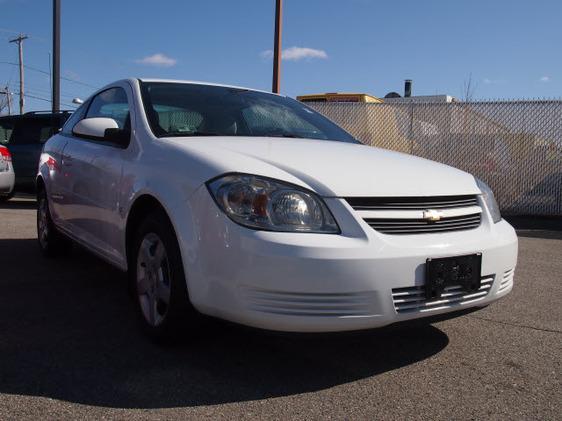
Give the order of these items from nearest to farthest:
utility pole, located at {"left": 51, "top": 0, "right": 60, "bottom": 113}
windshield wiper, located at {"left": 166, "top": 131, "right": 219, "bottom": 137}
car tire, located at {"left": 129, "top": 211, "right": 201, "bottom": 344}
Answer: car tire, located at {"left": 129, "top": 211, "right": 201, "bottom": 344} < windshield wiper, located at {"left": 166, "top": 131, "right": 219, "bottom": 137} < utility pole, located at {"left": 51, "top": 0, "right": 60, "bottom": 113}

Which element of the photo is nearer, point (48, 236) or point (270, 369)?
point (270, 369)

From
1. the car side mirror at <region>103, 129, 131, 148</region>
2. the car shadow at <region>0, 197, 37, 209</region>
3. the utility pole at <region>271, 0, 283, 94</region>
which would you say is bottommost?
the car shadow at <region>0, 197, 37, 209</region>

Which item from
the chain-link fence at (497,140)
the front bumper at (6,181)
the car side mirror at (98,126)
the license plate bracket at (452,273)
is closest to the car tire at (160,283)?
the car side mirror at (98,126)

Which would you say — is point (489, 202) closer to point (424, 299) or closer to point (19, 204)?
point (424, 299)

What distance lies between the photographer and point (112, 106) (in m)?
4.29

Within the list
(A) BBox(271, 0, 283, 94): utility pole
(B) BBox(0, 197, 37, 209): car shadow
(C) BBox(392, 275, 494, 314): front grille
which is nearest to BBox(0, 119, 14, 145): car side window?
(B) BBox(0, 197, 37, 209): car shadow

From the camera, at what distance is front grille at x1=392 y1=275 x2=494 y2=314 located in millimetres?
2555

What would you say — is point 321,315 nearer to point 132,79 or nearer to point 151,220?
point 151,220

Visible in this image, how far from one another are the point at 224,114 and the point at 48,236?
2483mm

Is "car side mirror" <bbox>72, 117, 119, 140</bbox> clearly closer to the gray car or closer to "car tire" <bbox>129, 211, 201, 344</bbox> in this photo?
"car tire" <bbox>129, 211, 201, 344</bbox>

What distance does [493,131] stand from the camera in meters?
10.2

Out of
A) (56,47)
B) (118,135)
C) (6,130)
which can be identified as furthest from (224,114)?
(56,47)

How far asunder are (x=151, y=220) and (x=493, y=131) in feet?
27.9

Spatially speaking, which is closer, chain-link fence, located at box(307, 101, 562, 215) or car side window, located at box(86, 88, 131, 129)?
car side window, located at box(86, 88, 131, 129)
